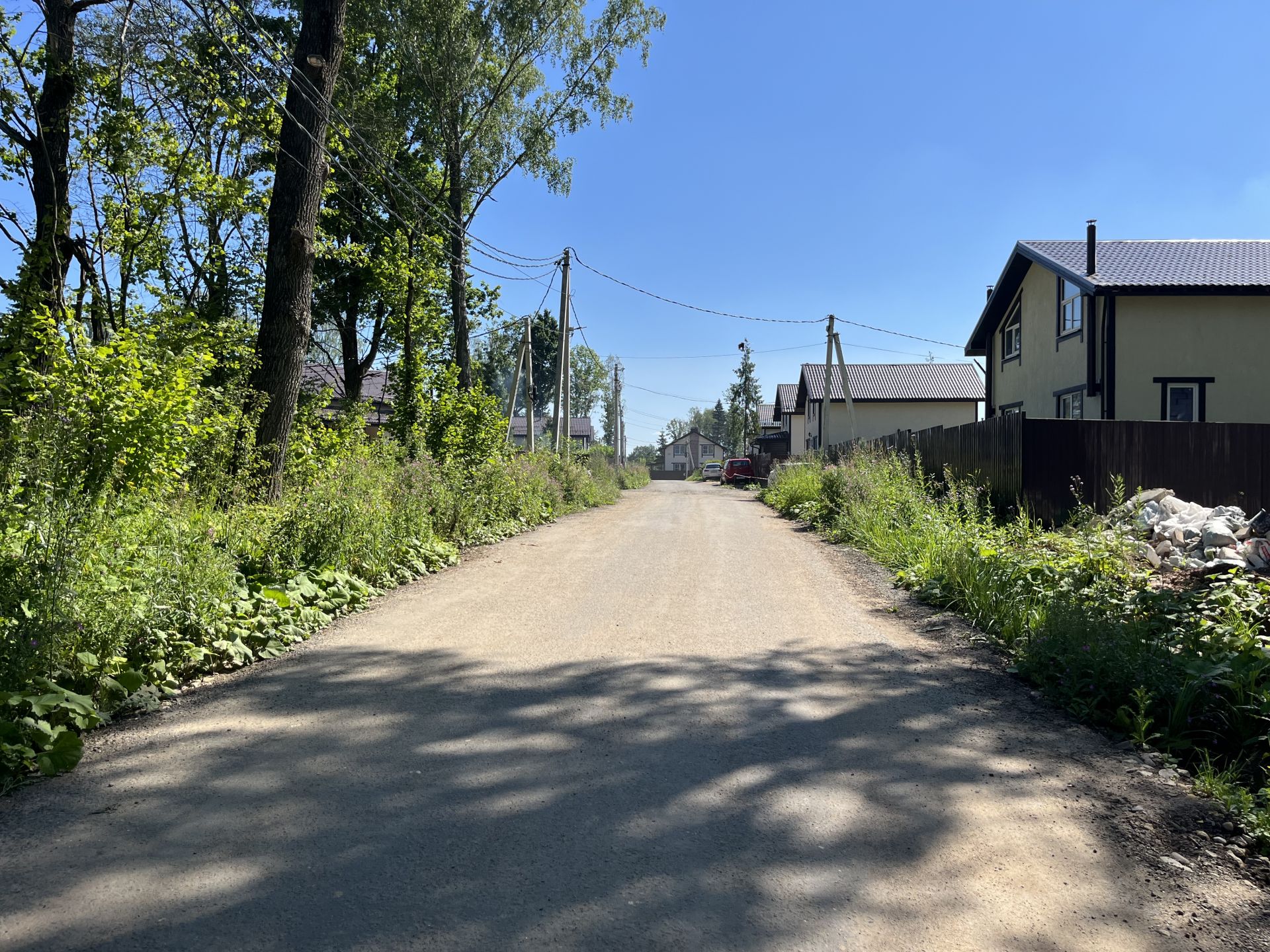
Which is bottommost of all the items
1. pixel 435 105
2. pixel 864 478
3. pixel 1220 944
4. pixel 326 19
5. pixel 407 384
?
pixel 1220 944

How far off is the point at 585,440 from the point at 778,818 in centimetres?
9205

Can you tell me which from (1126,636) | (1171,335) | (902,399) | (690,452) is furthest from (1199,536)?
(690,452)

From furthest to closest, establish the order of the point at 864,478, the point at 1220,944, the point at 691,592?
the point at 864,478 < the point at 691,592 < the point at 1220,944

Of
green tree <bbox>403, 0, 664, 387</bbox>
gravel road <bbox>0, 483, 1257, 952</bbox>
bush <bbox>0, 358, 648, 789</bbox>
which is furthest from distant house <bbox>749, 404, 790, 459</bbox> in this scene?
gravel road <bbox>0, 483, 1257, 952</bbox>

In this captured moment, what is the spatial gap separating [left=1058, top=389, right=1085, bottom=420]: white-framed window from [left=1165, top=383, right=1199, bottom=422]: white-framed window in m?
1.70

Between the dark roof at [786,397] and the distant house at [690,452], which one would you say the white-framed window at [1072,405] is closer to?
the dark roof at [786,397]

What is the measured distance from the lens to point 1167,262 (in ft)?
64.9

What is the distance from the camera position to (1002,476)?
1398 cm

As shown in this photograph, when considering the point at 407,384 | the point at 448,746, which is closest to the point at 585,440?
the point at 407,384

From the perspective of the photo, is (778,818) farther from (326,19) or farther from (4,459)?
(326,19)

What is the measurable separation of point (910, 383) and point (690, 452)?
93694 mm

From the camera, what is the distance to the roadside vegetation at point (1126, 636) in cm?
448

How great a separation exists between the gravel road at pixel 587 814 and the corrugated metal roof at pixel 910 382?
4225 centimetres

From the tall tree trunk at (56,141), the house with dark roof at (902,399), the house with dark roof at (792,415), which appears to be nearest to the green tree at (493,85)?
the tall tree trunk at (56,141)
